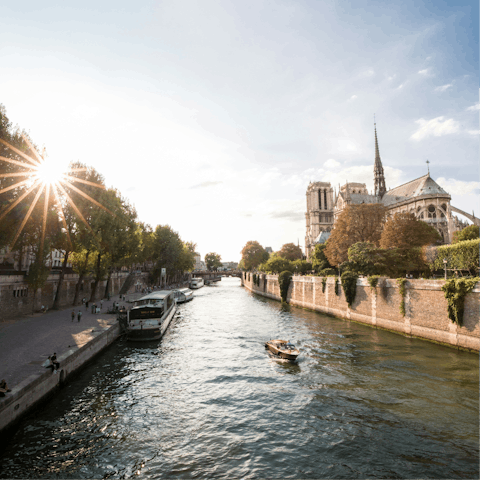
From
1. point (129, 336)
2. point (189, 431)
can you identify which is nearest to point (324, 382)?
point (189, 431)

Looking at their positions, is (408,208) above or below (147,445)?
above

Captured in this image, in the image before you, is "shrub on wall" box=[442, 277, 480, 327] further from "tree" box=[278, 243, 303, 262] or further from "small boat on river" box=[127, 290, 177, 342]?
"tree" box=[278, 243, 303, 262]

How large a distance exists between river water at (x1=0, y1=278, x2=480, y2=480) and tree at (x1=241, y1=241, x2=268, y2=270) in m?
103

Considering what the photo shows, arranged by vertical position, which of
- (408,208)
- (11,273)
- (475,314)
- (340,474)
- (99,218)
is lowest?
(340,474)

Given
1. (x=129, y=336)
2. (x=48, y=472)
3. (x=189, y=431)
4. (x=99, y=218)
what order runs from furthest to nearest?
1. (x=99, y=218)
2. (x=129, y=336)
3. (x=189, y=431)
4. (x=48, y=472)

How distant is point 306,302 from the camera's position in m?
Result: 52.2

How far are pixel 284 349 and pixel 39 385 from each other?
15.1 m

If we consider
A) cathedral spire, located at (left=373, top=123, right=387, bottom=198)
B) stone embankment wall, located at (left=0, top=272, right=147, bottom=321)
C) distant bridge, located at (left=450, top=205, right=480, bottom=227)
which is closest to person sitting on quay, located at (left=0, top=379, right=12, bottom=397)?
stone embankment wall, located at (left=0, top=272, right=147, bottom=321)

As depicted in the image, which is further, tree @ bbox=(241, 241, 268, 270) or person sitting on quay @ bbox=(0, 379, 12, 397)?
tree @ bbox=(241, 241, 268, 270)

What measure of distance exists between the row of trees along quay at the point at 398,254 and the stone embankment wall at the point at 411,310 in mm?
794

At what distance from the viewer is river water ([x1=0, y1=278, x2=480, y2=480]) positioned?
10.8 metres

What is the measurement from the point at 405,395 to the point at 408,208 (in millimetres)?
82318

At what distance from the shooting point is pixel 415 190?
89.0 meters

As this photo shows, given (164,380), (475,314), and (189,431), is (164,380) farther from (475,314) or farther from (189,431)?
(475,314)
